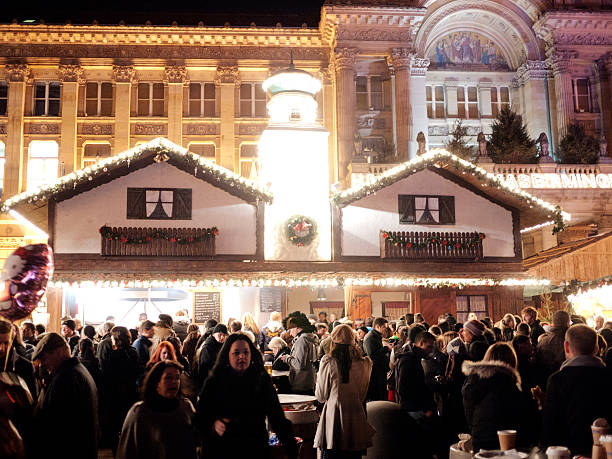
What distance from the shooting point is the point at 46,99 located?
38.1 metres

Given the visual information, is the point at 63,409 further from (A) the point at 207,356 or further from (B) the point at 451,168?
(B) the point at 451,168

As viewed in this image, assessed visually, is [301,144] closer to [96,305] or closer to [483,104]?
[96,305]

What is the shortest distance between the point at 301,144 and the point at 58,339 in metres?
17.6

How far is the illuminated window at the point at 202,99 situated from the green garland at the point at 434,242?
1957 centimetres

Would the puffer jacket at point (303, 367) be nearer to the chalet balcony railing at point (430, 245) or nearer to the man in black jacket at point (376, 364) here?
the man in black jacket at point (376, 364)

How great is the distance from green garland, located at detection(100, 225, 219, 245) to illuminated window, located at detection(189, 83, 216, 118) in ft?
61.3

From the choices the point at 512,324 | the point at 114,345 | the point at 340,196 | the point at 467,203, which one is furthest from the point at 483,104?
the point at 114,345

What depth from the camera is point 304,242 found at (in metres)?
22.3

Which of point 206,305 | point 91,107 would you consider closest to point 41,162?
point 91,107

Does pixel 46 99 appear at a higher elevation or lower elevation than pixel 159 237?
higher

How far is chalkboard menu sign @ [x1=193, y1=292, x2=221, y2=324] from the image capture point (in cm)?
2738

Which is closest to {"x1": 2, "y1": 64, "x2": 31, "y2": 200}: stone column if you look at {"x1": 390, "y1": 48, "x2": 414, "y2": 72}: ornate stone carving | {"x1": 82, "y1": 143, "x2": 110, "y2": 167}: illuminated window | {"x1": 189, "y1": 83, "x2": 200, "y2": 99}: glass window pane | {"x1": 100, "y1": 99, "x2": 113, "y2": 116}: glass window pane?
{"x1": 82, "y1": 143, "x2": 110, "y2": 167}: illuminated window

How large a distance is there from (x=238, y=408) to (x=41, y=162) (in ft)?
114

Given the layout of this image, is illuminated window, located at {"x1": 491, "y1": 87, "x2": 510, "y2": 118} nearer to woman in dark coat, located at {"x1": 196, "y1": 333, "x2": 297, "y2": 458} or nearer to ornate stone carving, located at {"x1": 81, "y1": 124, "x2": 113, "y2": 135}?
ornate stone carving, located at {"x1": 81, "y1": 124, "x2": 113, "y2": 135}
